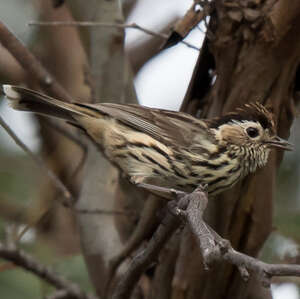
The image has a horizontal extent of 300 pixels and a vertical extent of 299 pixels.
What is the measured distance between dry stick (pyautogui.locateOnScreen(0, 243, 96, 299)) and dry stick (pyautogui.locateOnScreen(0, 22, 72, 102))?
3.13 feet

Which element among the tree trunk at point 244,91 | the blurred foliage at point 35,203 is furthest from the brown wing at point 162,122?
the blurred foliage at point 35,203

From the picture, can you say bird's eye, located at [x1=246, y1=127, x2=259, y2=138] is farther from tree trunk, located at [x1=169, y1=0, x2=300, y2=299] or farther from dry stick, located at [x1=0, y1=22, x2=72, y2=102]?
dry stick, located at [x1=0, y1=22, x2=72, y2=102]

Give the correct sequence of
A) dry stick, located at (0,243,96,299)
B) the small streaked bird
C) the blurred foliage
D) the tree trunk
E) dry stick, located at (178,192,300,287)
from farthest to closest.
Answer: the blurred foliage → dry stick, located at (0,243,96,299) → the small streaked bird → the tree trunk → dry stick, located at (178,192,300,287)

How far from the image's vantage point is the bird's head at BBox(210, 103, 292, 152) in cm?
371

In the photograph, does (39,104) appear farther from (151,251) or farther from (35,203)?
(35,203)

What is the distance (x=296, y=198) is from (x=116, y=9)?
7.43 feet

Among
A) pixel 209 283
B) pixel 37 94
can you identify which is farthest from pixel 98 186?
pixel 209 283

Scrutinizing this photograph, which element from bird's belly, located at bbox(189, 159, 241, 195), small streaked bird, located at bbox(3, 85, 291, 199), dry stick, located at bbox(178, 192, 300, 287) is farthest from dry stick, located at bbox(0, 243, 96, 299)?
dry stick, located at bbox(178, 192, 300, 287)

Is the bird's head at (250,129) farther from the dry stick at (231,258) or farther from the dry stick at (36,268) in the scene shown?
the dry stick at (231,258)

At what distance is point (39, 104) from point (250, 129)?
45.3 inches

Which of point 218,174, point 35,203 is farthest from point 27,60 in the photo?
point 35,203

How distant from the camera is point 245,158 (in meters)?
3.96

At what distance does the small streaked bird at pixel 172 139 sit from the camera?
12.5 ft

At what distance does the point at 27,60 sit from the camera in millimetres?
4164
